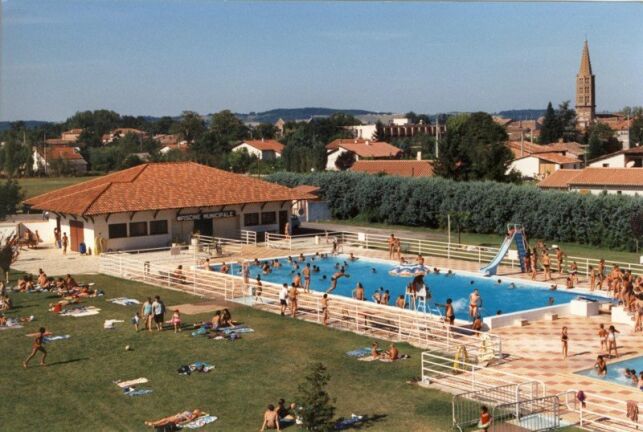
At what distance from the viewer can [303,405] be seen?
14.1 m

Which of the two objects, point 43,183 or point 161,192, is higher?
point 161,192

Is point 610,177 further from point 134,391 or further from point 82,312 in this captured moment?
point 134,391

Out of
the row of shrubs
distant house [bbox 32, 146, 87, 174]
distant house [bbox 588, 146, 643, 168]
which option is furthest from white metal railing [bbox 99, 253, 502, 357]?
distant house [bbox 32, 146, 87, 174]

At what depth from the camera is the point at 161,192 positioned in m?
39.3

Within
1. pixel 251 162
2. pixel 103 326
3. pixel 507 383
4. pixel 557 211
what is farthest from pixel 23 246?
pixel 251 162

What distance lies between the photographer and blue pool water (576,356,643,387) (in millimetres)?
17516

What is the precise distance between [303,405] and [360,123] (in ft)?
471

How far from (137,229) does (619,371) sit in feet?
80.1

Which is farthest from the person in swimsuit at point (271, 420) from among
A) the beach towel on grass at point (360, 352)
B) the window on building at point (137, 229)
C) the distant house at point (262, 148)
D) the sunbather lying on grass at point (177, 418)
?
the distant house at point (262, 148)

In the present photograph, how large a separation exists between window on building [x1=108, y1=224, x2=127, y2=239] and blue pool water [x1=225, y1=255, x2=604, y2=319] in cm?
639

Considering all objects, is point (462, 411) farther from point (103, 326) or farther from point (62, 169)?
point (62, 169)

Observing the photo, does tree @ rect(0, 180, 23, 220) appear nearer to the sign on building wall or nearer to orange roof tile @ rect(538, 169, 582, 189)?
the sign on building wall

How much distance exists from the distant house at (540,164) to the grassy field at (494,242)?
3226 cm

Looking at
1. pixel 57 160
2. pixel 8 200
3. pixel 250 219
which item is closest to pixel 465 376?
pixel 250 219
